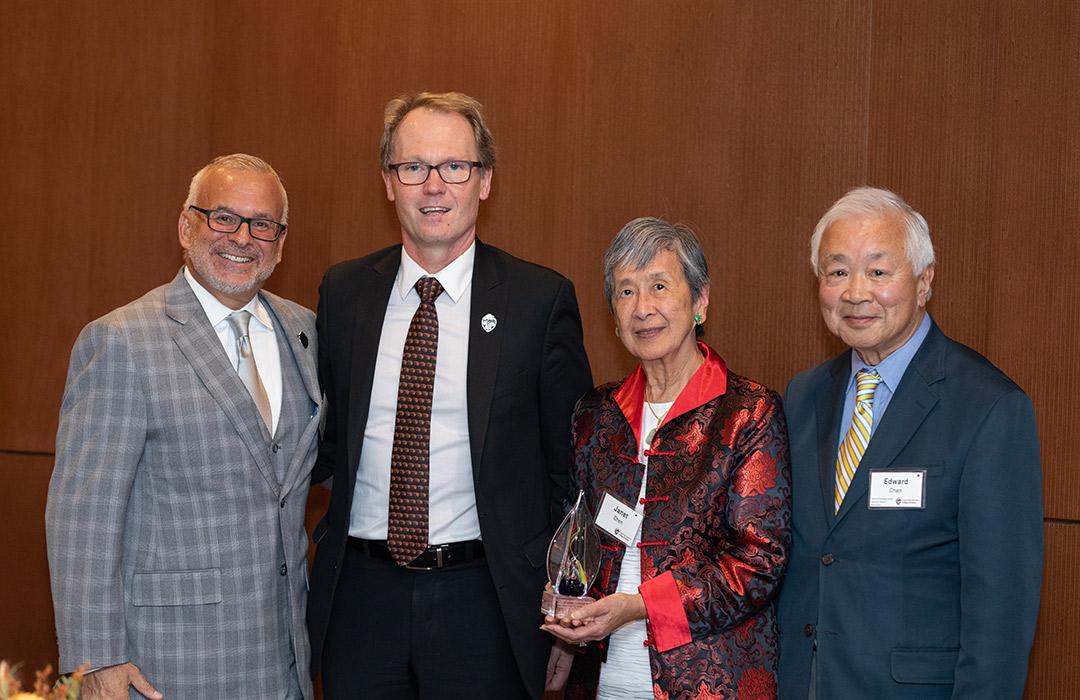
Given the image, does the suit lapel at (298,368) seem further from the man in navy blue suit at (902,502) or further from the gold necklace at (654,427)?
the man in navy blue suit at (902,502)

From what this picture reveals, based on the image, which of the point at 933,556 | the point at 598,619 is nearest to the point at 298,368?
the point at 598,619

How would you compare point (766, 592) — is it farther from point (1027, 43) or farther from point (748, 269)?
point (1027, 43)

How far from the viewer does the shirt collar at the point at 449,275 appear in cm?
286

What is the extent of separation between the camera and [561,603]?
7.84ft

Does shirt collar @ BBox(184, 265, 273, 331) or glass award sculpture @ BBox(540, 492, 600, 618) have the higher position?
shirt collar @ BBox(184, 265, 273, 331)

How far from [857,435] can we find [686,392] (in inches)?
17.4

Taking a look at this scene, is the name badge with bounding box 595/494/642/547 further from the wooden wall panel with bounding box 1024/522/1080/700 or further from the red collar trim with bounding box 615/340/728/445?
the wooden wall panel with bounding box 1024/522/1080/700

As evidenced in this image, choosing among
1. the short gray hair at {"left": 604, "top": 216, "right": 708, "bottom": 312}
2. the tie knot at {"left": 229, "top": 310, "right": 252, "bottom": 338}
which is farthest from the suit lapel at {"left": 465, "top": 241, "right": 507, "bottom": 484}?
the tie knot at {"left": 229, "top": 310, "right": 252, "bottom": 338}

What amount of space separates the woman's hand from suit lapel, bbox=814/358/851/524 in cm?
54

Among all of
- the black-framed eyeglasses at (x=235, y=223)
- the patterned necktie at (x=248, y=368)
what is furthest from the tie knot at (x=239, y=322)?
the black-framed eyeglasses at (x=235, y=223)

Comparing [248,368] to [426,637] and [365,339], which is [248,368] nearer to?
[365,339]

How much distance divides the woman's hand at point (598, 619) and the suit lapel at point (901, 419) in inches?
21.9

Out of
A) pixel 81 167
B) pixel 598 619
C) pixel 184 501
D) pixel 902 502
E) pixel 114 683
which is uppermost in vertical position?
pixel 81 167

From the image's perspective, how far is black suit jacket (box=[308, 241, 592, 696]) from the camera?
8.83ft
